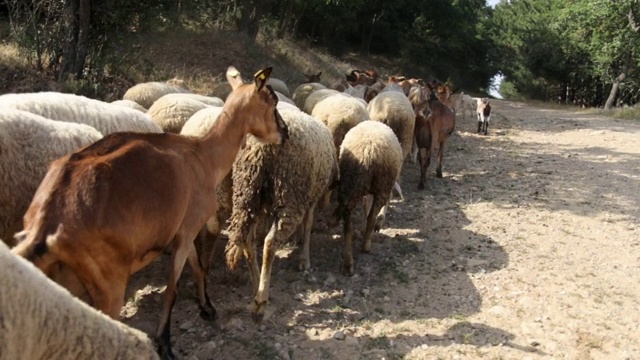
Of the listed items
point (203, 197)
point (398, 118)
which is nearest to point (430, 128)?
point (398, 118)

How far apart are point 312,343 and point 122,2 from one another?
31.7 ft

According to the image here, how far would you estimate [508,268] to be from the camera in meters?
6.61

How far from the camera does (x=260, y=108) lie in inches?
200

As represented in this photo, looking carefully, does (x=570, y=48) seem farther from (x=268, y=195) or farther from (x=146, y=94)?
(x=268, y=195)

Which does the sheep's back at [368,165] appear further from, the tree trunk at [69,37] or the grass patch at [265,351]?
the tree trunk at [69,37]

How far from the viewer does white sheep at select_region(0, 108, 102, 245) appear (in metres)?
Result: 4.05

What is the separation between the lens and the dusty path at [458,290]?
4.86 m

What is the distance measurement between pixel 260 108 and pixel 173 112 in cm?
224

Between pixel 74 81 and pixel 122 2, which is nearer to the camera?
pixel 74 81

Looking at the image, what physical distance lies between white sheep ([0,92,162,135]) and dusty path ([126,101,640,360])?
165cm

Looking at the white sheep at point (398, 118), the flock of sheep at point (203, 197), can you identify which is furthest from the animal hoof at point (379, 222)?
the white sheep at point (398, 118)

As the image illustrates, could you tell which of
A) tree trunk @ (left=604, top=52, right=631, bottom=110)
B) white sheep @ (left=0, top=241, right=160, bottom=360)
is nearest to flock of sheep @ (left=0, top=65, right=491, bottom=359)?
→ white sheep @ (left=0, top=241, right=160, bottom=360)

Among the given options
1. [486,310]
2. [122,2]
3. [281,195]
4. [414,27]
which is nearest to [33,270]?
[281,195]

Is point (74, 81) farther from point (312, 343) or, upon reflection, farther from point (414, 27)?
point (414, 27)
